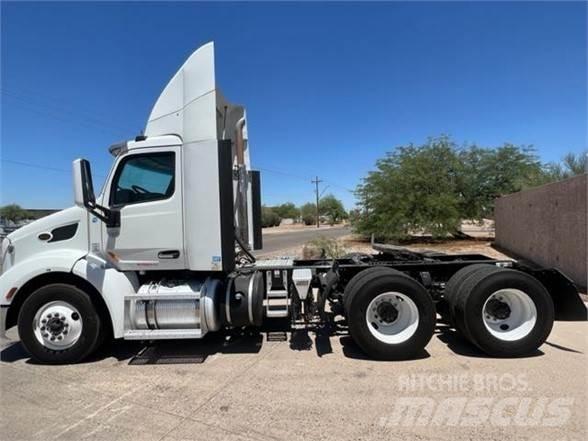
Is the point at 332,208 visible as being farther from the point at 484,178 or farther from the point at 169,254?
the point at 169,254

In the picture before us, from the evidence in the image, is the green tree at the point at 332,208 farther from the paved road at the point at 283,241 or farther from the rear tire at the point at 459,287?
the rear tire at the point at 459,287

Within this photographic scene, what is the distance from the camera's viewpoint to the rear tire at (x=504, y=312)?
4.48m

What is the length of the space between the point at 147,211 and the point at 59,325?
5.80ft

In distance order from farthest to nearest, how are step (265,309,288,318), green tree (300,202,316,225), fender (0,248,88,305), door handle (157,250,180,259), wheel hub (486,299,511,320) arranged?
green tree (300,202,316,225) < step (265,309,288,318) < door handle (157,250,180,259) < wheel hub (486,299,511,320) < fender (0,248,88,305)

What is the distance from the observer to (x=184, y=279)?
504cm

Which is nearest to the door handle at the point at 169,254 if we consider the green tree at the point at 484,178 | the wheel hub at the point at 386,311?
the wheel hub at the point at 386,311

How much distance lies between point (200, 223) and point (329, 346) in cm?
245

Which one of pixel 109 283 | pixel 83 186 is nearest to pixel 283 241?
pixel 109 283

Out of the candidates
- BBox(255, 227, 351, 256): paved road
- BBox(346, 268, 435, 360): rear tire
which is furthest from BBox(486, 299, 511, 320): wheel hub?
BBox(255, 227, 351, 256): paved road

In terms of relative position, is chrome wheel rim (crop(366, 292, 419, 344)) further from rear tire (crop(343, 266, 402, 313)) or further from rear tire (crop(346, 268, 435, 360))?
rear tire (crop(343, 266, 402, 313))

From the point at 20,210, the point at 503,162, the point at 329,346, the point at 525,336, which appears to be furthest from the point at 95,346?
the point at 20,210

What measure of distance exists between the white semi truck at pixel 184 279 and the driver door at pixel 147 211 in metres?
0.01

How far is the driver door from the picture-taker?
4770 millimetres

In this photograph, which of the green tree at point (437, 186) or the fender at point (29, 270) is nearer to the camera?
the fender at point (29, 270)
